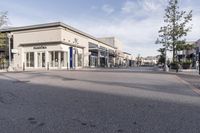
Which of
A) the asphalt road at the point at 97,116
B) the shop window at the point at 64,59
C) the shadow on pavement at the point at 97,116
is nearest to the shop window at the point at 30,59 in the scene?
the shop window at the point at 64,59

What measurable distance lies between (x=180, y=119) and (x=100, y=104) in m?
2.54

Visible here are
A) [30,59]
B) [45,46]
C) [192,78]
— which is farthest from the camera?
[30,59]

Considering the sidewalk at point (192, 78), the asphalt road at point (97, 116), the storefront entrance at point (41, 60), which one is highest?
the storefront entrance at point (41, 60)

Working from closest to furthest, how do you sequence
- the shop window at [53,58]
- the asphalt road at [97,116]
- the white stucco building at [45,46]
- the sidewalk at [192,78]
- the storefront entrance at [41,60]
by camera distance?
the asphalt road at [97,116], the sidewalk at [192,78], the white stucco building at [45,46], the shop window at [53,58], the storefront entrance at [41,60]

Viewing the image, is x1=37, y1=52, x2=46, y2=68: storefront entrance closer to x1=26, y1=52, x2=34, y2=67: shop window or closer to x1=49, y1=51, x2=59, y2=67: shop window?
x1=49, y1=51, x2=59, y2=67: shop window

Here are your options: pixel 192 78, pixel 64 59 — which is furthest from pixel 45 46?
pixel 192 78

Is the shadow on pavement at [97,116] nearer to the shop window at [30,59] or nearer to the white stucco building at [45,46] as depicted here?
the white stucco building at [45,46]

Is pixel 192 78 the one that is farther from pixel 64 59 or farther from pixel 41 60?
pixel 41 60

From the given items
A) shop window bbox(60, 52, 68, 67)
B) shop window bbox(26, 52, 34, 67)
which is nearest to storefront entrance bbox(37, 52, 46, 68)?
shop window bbox(26, 52, 34, 67)

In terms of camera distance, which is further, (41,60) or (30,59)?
(30,59)

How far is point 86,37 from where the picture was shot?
173 ft

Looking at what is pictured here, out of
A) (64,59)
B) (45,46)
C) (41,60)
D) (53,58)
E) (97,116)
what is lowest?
(97,116)

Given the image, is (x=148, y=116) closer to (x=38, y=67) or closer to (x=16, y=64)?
(x=38, y=67)

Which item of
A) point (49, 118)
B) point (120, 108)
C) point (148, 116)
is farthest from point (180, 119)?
point (49, 118)
